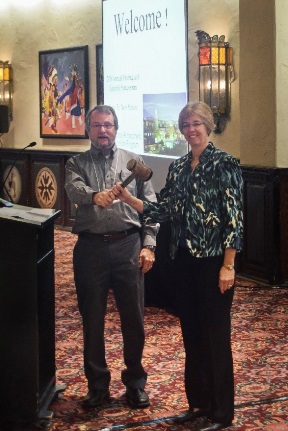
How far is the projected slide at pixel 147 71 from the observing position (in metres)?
6.37

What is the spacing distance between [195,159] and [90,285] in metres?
0.86

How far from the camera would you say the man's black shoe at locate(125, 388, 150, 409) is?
13.6ft

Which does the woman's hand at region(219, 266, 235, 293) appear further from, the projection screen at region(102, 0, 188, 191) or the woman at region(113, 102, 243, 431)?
the projection screen at region(102, 0, 188, 191)

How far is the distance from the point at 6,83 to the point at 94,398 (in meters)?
8.38

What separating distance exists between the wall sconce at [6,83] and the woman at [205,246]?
846 centimetres

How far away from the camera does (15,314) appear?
12.3ft

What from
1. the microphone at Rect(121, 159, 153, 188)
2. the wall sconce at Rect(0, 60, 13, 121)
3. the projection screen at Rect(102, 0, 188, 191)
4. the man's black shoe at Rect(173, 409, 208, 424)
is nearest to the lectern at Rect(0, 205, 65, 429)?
the microphone at Rect(121, 159, 153, 188)

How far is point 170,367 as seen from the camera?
4.92 m

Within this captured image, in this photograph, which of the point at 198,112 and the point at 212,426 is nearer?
the point at 198,112

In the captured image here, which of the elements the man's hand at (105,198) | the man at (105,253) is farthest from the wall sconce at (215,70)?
the man's hand at (105,198)

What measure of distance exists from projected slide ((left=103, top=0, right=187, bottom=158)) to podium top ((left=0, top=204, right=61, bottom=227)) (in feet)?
7.91

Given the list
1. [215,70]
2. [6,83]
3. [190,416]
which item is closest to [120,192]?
[190,416]

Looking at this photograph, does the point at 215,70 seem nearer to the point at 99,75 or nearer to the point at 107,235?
the point at 99,75

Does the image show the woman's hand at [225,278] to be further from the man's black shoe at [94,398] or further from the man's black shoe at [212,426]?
the man's black shoe at [94,398]
